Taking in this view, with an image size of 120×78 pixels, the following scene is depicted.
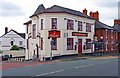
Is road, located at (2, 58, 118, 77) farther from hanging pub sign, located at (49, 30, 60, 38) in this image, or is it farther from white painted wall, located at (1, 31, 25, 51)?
white painted wall, located at (1, 31, 25, 51)

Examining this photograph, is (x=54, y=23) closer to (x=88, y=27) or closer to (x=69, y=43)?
(x=69, y=43)

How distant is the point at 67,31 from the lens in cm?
4422

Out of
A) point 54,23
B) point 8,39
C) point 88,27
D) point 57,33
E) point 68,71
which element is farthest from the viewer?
point 8,39

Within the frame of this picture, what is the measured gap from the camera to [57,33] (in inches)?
1702

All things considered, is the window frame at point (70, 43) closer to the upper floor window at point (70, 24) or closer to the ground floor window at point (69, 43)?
the ground floor window at point (69, 43)

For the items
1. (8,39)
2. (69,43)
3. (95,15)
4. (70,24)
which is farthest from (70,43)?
(8,39)

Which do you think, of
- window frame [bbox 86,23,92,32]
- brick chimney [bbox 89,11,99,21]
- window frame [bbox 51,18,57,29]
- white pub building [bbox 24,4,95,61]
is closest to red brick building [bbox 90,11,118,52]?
brick chimney [bbox 89,11,99,21]

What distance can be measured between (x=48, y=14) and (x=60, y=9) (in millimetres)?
2188

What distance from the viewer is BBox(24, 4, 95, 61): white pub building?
142 ft

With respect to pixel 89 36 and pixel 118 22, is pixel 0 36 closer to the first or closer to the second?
pixel 118 22

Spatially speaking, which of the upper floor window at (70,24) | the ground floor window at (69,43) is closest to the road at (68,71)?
the ground floor window at (69,43)

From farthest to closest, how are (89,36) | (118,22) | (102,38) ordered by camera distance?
(118,22)
(102,38)
(89,36)

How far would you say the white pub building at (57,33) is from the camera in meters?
43.3

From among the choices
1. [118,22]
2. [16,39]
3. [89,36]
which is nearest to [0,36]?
[16,39]
